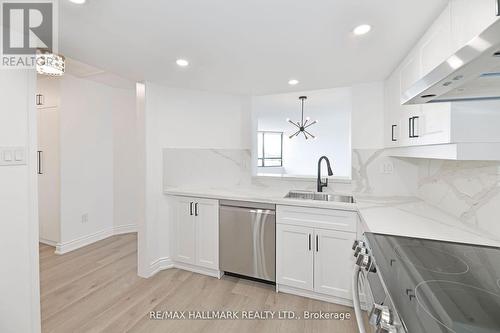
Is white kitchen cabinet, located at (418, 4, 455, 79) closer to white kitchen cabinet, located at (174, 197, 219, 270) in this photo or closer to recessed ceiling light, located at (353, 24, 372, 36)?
recessed ceiling light, located at (353, 24, 372, 36)

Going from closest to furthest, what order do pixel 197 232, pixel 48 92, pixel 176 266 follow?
1. pixel 197 232
2. pixel 176 266
3. pixel 48 92

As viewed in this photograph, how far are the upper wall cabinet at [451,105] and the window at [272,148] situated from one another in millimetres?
6829

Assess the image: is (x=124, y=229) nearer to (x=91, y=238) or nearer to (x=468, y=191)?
(x=91, y=238)

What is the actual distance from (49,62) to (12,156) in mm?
776

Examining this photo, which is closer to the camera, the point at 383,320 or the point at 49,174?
the point at 383,320

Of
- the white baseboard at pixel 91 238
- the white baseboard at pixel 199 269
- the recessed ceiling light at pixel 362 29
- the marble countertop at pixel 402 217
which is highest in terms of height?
the recessed ceiling light at pixel 362 29

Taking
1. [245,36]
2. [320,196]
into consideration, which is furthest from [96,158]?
[320,196]

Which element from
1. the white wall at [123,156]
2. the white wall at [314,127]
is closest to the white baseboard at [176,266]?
the white wall at [123,156]

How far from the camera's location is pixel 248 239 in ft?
7.92

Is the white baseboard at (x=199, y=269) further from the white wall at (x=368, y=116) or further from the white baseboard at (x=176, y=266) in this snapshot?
the white wall at (x=368, y=116)

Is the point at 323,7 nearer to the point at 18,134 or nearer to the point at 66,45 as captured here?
the point at 66,45

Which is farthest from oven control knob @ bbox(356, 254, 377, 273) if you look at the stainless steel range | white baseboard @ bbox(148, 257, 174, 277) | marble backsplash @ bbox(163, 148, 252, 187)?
white baseboard @ bbox(148, 257, 174, 277)

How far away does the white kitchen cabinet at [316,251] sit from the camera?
6.77 feet

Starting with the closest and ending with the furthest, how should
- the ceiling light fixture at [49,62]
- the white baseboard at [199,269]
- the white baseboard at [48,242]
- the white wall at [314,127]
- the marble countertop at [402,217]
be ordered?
the marble countertop at [402,217], the ceiling light fixture at [49,62], the white baseboard at [199,269], the white baseboard at [48,242], the white wall at [314,127]
